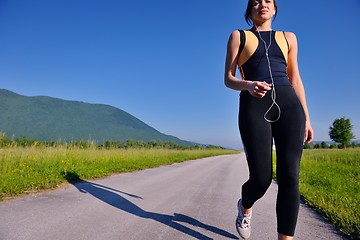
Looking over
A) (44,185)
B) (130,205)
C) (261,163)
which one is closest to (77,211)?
(130,205)

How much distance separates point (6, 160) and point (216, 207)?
575 cm

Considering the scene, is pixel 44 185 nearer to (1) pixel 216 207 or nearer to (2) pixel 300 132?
(1) pixel 216 207

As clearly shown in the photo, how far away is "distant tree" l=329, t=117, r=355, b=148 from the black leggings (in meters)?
66.2

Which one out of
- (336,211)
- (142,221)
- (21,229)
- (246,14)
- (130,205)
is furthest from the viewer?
(130,205)

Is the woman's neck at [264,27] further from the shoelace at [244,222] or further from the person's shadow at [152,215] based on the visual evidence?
the person's shadow at [152,215]

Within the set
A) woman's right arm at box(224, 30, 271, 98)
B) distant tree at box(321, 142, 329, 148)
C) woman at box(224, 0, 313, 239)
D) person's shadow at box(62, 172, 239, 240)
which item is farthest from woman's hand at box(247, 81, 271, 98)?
distant tree at box(321, 142, 329, 148)

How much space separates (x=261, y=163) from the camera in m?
1.98

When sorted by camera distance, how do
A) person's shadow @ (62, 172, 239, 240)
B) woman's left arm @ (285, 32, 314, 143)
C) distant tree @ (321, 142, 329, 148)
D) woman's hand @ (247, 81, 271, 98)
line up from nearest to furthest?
woman's hand @ (247, 81, 271, 98), woman's left arm @ (285, 32, 314, 143), person's shadow @ (62, 172, 239, 240), distant tree @ (321, 142, 329, 148)

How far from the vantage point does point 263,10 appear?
224 centimetres

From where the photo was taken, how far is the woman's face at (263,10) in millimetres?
2242

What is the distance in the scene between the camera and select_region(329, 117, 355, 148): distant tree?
186 ft

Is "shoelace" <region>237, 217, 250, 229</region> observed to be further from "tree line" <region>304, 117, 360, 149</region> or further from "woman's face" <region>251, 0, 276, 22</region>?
"tree line" <region>304, 117, 360, 149</region>

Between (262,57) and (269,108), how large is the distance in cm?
46

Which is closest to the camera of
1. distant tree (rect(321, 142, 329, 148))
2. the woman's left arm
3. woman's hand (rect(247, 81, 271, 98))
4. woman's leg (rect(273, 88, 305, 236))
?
woman's hand (rect(247, 81, 271, 98))
